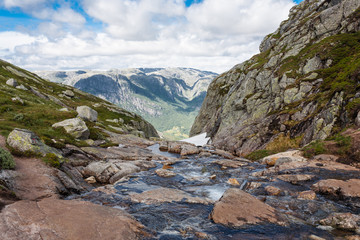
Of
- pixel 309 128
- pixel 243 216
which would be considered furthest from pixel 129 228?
pixel 309 128

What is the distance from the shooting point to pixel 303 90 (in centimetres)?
4944

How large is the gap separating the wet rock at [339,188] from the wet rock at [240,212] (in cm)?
759

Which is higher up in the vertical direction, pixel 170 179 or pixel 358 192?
pixel 358 192

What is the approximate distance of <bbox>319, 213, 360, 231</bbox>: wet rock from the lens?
11477 millimetres

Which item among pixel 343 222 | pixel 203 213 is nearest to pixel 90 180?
pixel 203 213

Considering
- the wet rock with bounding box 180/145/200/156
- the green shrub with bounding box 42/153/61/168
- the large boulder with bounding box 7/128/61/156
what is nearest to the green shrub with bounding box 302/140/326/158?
the wet rock with bounding box 180/145/200/156

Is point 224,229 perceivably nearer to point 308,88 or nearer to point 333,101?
point 333,101

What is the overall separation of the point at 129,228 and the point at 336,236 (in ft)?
37.8

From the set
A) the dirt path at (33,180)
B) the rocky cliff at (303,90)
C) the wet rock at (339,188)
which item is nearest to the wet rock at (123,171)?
the dirt path at (33,180)

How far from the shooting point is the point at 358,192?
647 inches

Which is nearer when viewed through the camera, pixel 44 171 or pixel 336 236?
pixel 336 236

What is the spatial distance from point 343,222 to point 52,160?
23912mm

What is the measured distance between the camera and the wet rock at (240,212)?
1250cm

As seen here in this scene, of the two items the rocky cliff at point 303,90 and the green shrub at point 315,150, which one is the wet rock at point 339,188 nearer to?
the green shrub at point 315,150
